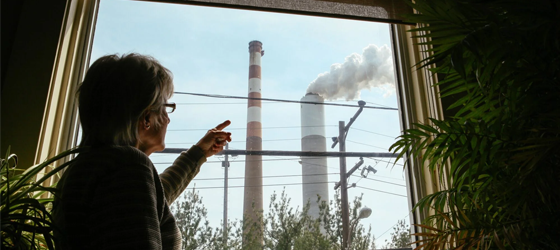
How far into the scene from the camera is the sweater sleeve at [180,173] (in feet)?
4.49

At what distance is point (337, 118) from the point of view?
198 cm

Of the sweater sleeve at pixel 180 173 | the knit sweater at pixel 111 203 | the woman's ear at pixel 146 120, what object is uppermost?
the woman's ear at pixel 146 120

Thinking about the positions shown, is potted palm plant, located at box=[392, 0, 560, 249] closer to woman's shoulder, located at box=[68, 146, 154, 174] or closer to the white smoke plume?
woman's shoulder, located at box=[68, 146, 154, 174]

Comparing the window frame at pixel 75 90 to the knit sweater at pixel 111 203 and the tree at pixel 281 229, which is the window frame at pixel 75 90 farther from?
the knit sweater at pixel 111 203

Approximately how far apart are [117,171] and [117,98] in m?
0.20

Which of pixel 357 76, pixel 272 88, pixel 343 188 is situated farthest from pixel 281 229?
pixel 357 76

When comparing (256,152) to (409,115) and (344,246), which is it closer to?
(344,246)

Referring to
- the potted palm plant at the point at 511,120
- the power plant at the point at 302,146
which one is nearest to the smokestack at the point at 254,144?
the power plant at the point at 302,146

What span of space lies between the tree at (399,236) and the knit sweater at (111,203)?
1.26 metres

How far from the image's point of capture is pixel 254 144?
6.14 ft

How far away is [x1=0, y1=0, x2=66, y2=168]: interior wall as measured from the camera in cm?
153

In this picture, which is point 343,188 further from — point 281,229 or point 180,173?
point 180,173

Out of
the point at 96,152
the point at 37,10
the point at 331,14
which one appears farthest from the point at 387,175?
the point at 37,10

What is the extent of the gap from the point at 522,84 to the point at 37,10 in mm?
1851
